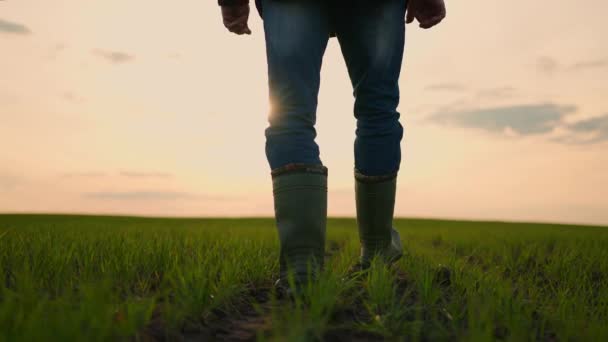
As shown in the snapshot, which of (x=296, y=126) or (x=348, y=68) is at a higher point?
(x=348, y=68)

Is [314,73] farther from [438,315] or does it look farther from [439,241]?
[439,241]

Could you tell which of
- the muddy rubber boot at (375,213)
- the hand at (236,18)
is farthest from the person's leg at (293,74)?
the muddy rubber boot at (375,213)

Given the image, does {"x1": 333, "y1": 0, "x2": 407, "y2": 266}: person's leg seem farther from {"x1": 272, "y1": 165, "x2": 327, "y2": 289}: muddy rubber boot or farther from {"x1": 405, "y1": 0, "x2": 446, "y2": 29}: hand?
{"x1": 272, "y1": 165, "x2": 327, "y2": 289}: muddy rubber boot

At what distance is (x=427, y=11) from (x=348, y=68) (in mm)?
575

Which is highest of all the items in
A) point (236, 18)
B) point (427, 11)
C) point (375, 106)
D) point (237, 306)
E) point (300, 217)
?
point (427, 11)

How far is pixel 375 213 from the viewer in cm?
289

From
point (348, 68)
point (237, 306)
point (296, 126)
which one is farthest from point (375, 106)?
point (237, 306)

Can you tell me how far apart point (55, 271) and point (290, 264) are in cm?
99

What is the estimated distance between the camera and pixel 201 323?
1863 millimetres

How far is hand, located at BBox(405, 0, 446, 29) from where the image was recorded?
2.91 m

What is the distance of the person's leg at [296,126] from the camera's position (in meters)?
2.35

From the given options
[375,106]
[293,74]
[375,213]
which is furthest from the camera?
[375,213]

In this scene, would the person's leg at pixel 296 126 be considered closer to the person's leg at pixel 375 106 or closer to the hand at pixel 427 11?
the person's leg at pixel 375 106

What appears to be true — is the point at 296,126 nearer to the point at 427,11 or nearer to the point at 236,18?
the point at 236,18
